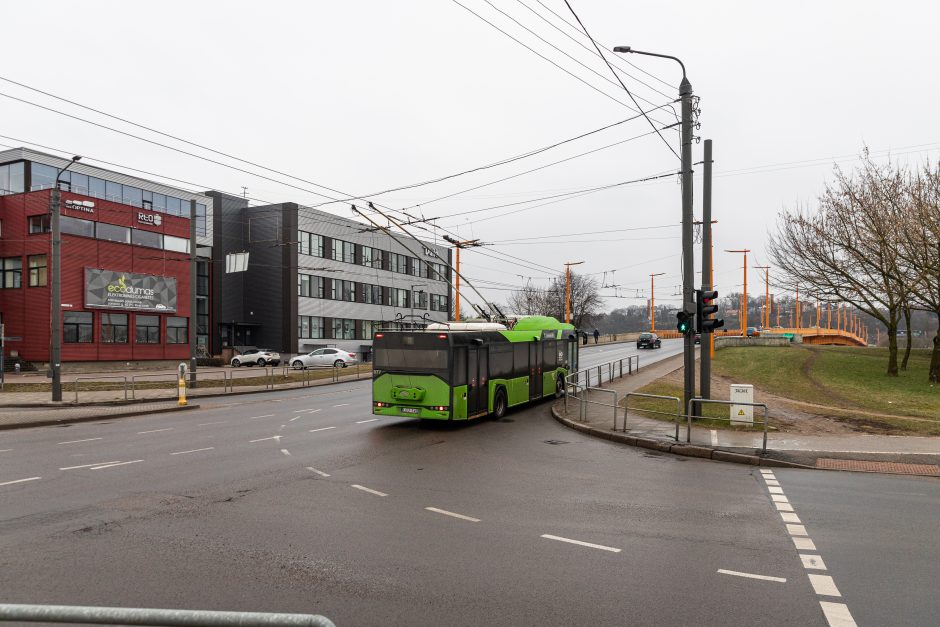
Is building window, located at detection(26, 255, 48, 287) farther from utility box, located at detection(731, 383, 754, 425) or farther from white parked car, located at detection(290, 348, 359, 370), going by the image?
utility box, located at detection(731, 383, 754, 425)

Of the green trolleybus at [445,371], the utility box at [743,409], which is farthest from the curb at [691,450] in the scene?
the green trolleybus at [445,371]

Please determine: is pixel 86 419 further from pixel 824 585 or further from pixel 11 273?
pixel 11 273

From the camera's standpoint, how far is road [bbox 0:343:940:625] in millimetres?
5262

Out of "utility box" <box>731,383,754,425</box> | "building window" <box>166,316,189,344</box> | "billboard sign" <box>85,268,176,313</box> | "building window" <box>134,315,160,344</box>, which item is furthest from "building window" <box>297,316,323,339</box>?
"utility box" <box>731,383,754,425</box>

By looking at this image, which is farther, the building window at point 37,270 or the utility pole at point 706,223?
the building window at point 37,270

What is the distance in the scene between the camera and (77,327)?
41.5 m

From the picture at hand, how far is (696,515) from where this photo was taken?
26.7 ft

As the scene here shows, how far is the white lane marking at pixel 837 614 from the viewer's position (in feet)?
16.1

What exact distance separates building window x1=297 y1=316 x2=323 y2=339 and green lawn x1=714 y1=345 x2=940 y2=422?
36785 millimetres

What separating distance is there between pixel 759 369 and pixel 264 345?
143 feet

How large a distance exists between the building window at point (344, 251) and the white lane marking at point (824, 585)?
5937 cm

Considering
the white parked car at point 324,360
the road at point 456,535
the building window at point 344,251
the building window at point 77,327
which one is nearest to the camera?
the road at point 456,535

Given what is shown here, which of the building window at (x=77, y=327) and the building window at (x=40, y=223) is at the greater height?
the building window at (x=40, y=223)

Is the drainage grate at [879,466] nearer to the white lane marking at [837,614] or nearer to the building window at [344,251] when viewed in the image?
the white lane marking at [837,614]
